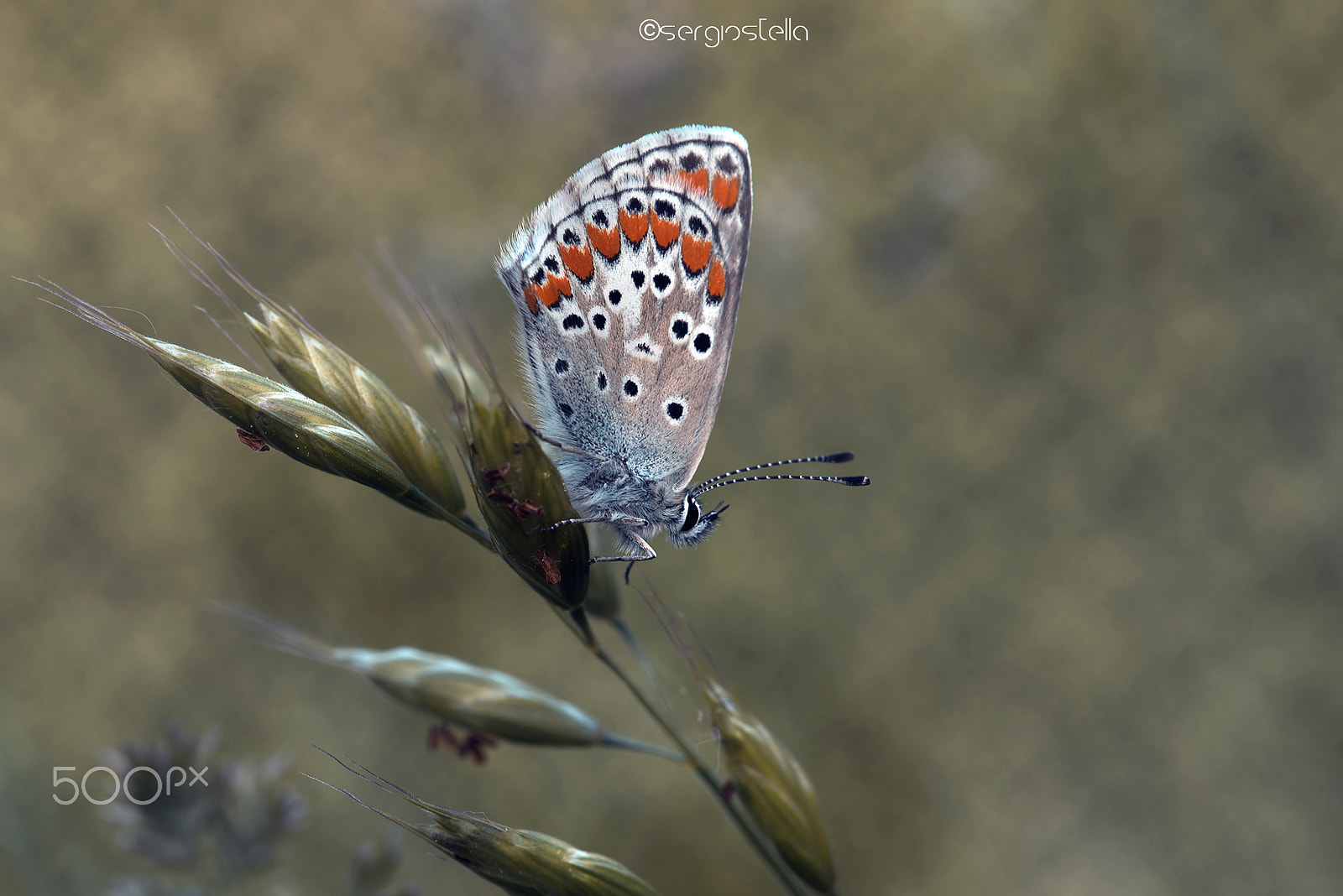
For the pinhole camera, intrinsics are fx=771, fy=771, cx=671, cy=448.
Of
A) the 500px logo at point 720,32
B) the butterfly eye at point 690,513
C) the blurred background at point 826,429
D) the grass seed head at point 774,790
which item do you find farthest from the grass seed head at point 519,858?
the 500px logo at point 720,32

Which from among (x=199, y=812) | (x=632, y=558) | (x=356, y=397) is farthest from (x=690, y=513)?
(x=199, y=812)

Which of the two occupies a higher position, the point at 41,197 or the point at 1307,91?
the point at 1307,91

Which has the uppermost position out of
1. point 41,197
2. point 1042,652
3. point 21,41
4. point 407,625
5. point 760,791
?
point 1042,652

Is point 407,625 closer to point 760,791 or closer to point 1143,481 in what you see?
point 760,791

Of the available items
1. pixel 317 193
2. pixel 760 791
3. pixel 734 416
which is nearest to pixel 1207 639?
pixel 734 416

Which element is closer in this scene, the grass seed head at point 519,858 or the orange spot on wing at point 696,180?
the grass seed head at point 519,858

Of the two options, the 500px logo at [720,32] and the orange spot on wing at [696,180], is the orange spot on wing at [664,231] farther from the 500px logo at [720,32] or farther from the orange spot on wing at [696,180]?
the 500px logo at [720,32]

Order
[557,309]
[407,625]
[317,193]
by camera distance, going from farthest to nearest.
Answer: [317,193] < [407,625] < [557,309]
